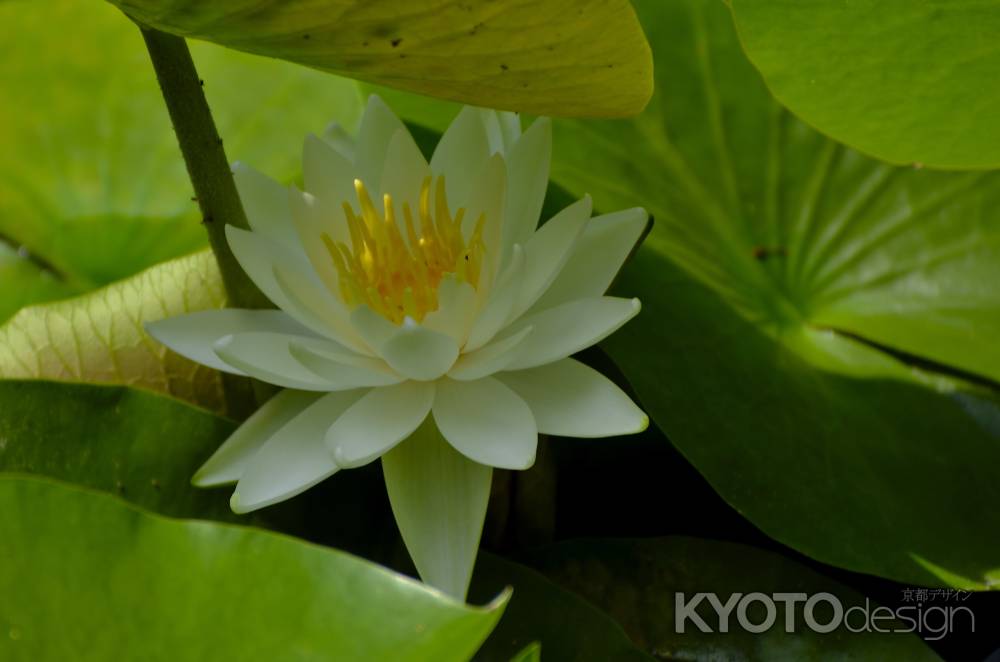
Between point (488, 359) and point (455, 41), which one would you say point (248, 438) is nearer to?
point (488, 359)

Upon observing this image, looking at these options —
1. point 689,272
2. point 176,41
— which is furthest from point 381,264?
point 689,272

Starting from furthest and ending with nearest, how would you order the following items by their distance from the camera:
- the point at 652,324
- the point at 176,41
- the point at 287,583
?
1. the point at 652,324
2. the point at 176,41
3. the point at 287,583

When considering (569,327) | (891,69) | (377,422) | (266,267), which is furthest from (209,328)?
(891,69)

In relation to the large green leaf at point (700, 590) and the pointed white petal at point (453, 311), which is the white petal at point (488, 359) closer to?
the pointed white petal at point (453, 311)

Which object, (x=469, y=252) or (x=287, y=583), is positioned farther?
(x=469, y=252)

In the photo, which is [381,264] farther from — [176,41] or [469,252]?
[176,41]

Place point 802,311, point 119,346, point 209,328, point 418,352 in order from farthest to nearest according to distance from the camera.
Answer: point 802,311 < point 119,346 < point 209,328 < point 418,352
